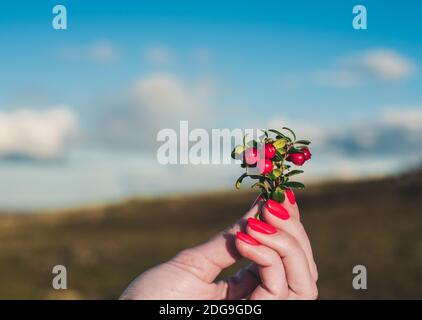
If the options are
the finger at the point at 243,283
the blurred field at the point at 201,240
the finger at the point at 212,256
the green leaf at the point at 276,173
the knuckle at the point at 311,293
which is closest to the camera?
the green leaf at the point at 276,173

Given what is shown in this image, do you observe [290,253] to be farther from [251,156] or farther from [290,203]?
[251,156]

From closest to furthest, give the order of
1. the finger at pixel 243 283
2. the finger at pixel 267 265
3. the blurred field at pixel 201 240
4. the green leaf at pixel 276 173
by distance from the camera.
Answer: the finger at pixel 267 265 < the green leaf at pixel 276 173 < the finger at pixel 243 283 < the blurred field at pixel 201 240

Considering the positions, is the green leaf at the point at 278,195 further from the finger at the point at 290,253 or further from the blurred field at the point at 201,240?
the blurred field at the point at 201,240

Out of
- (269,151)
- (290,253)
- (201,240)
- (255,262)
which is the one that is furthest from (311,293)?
(201,240)

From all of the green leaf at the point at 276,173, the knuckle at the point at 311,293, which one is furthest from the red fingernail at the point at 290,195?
the knuckle at the point at 311,293
